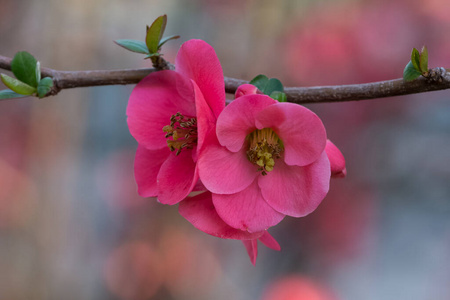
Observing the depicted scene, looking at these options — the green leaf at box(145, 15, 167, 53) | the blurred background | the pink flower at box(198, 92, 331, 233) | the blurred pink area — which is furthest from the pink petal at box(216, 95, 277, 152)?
the blurred pink area

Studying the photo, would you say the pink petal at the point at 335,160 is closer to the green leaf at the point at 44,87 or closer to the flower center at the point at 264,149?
the flower center at the point at 264,149

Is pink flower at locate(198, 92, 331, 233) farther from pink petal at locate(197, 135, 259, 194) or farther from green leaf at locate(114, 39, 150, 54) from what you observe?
green leaf at locate(114, 39, 150, 54)

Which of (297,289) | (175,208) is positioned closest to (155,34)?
(175,208)

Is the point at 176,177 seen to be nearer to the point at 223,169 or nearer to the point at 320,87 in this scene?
the point at 223,169

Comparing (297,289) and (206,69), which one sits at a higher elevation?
(206,69)

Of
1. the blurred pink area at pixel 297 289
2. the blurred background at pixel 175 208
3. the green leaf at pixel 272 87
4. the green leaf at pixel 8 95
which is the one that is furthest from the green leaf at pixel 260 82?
the blurred pink area at pixel 297 289
